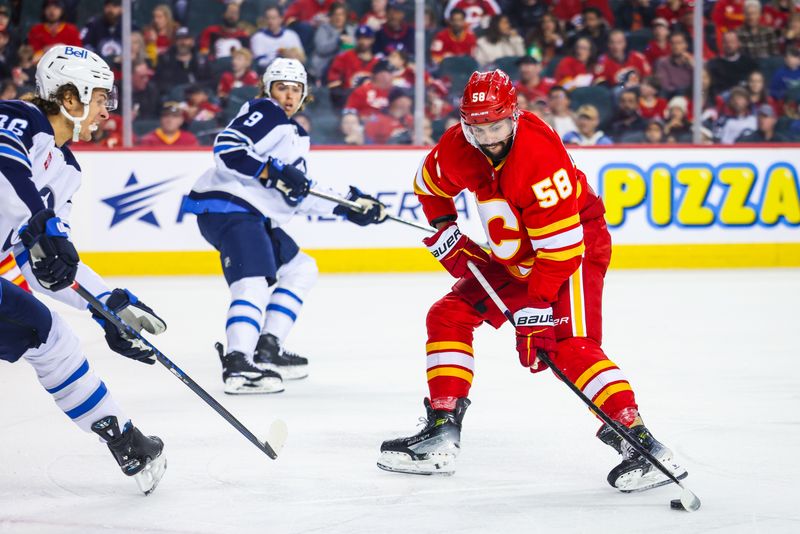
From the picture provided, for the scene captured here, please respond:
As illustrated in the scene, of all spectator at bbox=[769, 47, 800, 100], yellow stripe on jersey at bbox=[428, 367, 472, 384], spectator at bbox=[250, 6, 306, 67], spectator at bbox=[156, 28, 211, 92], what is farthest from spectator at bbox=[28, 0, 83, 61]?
yellow stripe on jersey at bbox=[428, 367, 472, 384]

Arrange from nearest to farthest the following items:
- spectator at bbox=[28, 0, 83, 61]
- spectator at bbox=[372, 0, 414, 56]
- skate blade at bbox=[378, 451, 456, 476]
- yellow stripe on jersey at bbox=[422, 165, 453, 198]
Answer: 1. skate blade at bbox=[378, 451, 456, 476]
2. yellow stripe on jersey at bbox=[422, 165, 453, 198]
3. spectator at bbox=[28, 0, 83, 61]
4. spectator at bbox=[372, 0, 414, 56]

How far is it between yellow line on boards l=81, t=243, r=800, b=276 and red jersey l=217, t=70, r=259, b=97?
1.06 m

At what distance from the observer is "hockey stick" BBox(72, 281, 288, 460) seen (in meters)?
2.69

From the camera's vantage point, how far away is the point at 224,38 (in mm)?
7609

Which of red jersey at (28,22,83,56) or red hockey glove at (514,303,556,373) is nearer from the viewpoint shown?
red hockey glove at (514,303,556,373)

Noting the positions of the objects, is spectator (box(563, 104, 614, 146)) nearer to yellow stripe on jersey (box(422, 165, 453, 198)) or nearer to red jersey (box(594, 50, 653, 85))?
red jersey (box(594, 50, 653, 85))

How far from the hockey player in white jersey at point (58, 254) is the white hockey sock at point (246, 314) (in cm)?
125

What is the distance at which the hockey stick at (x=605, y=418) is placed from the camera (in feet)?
8.62

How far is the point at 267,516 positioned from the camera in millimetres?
2631

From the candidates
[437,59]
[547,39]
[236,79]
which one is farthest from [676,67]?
[236,79]

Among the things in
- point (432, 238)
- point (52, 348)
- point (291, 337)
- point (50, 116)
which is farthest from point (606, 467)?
point (291, 337)

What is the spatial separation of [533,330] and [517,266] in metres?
0.25

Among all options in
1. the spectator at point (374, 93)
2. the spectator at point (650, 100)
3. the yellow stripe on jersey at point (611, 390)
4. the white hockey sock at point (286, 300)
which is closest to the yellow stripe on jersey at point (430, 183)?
the yellow stripe on jersey at point (611, 390)

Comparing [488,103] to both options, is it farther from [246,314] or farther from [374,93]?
[374,93]
